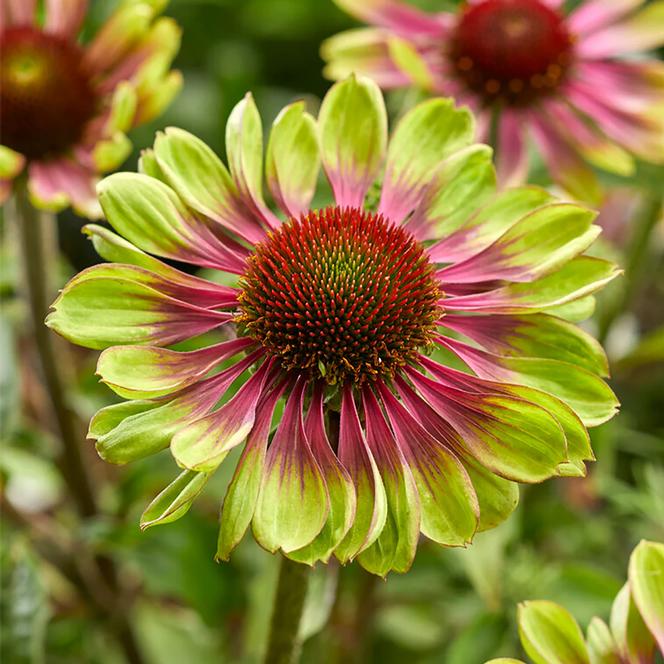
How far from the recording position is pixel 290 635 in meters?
0.60

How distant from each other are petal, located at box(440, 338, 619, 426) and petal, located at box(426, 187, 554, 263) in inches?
2.6

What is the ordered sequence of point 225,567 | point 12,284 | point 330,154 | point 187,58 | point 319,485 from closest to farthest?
point 319,485
point 330,154
point 12,284
point 225,567
point 187,58

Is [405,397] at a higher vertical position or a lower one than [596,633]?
higher

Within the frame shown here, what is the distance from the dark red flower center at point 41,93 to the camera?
879 millimetres

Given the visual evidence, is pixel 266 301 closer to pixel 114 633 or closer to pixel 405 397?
pixel 405 397

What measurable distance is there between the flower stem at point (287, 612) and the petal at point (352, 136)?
0.82 ft

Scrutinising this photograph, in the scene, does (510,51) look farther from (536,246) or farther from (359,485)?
(359,485)

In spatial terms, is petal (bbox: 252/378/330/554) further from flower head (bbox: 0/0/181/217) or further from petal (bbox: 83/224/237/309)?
flower head (bbox: 0/0/181/217)

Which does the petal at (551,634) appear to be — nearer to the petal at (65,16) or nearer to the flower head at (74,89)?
the flower head at (74,89)

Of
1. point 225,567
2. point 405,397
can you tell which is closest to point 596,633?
point 405,397

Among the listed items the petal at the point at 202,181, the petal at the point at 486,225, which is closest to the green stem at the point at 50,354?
the petal at the point at 202,181

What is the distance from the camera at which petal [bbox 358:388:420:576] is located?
19.5 inches

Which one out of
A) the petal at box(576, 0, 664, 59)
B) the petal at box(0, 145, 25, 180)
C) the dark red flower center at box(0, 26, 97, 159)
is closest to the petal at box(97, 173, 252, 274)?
the petal at box(0, 145, 25, 180)

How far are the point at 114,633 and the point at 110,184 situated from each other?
66 cm
